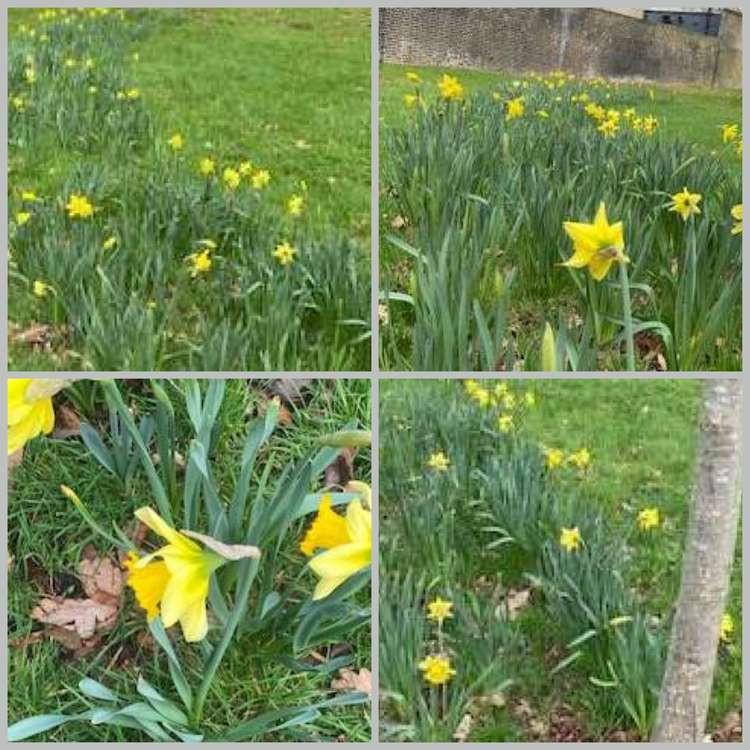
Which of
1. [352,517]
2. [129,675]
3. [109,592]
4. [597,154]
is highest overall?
[597,154]

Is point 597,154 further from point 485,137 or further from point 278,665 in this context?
point 278,665

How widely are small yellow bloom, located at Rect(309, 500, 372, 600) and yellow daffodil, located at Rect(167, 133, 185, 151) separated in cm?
94

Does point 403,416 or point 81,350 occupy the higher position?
point 81,350

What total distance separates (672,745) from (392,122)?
1356 millimetres

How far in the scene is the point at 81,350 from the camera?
1.70 m

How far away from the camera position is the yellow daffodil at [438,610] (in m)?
1.82

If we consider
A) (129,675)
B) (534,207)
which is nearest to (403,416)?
(534,207)

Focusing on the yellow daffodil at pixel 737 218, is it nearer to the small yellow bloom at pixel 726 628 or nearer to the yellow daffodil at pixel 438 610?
the small yellow bloom at pixel 726 628

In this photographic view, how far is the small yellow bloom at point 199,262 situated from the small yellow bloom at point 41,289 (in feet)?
0.89

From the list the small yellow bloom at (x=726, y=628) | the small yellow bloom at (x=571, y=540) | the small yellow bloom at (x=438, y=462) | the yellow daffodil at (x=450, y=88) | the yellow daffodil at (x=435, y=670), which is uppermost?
the yellow daffodil at (x=450, y=88)

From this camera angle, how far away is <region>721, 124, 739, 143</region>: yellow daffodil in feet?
5.94

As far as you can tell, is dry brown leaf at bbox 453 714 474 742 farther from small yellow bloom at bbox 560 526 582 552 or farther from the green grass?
the green grass

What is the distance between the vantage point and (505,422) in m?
1.94

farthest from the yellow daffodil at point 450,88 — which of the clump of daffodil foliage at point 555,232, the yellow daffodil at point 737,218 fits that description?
the yellow daffodil at point 737,218
